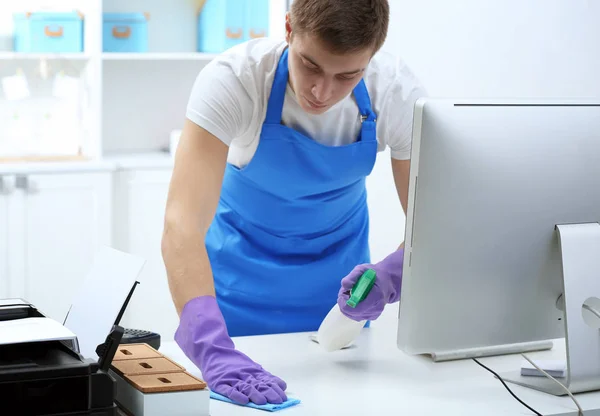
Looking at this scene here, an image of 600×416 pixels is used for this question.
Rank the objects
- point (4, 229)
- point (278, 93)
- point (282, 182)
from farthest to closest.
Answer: point (4, 229) < point (282, 182) < point (278, 93)

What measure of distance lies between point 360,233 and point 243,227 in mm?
313

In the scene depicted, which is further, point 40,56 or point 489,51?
point 40,56

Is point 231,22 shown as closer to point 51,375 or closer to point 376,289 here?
point 376,289

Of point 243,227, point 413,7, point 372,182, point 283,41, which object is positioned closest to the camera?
point 283,41

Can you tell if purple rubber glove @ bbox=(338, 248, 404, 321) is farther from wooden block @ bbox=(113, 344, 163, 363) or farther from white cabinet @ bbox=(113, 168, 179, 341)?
white cabinet @ bbox=(113, 168, 179, 341)

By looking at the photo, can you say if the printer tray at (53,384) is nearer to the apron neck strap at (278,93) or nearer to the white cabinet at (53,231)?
the apron neck strap at (278,93)

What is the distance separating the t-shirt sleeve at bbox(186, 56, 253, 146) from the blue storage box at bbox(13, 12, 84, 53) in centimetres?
178

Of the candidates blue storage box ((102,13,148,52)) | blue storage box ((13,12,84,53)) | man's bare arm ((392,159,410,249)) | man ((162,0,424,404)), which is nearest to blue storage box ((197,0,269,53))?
blue storage box ((102,13,148,52))

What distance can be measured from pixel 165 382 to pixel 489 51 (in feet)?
6.89

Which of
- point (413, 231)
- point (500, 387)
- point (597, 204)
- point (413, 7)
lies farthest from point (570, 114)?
point (413, 7)

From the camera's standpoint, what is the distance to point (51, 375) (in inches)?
42.5

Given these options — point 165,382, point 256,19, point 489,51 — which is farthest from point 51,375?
point 256,19

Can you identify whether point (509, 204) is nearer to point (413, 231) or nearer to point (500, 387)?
point (413, 231)

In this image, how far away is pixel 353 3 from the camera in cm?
156
